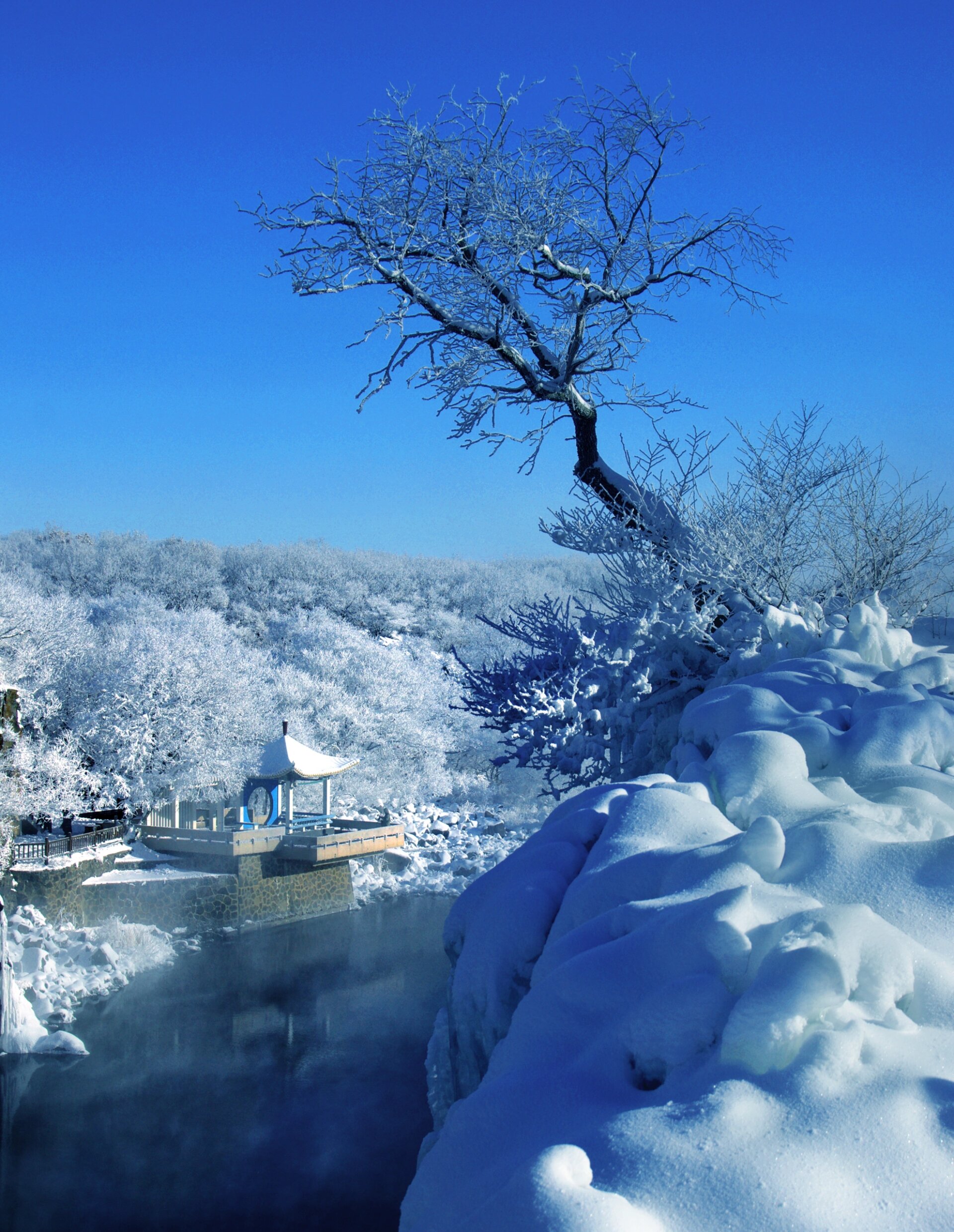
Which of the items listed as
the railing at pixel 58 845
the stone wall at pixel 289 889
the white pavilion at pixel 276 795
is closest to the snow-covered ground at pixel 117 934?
the railing at pixel 58 845

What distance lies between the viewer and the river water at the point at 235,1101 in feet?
25.1

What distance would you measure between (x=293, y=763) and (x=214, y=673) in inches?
139

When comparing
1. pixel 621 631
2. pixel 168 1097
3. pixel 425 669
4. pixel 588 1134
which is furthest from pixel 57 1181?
pixel 425 669

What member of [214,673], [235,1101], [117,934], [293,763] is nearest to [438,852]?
[293,763]

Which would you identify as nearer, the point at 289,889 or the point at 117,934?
the point at 117,934

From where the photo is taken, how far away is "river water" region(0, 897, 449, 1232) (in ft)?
25.1

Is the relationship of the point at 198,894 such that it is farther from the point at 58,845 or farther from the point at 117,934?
the point at 58,845

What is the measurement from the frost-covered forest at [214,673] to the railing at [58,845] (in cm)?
71

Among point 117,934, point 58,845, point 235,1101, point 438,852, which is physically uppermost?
point 58,845

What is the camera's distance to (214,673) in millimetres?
18938

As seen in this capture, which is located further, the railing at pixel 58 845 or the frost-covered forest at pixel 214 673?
the frost-covered forest at pixel 214 673

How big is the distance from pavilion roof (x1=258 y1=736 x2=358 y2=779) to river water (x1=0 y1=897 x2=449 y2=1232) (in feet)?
10.8

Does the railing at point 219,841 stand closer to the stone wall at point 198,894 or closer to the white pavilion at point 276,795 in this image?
the stone wall at point 198,894

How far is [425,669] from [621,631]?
25.3 meters
